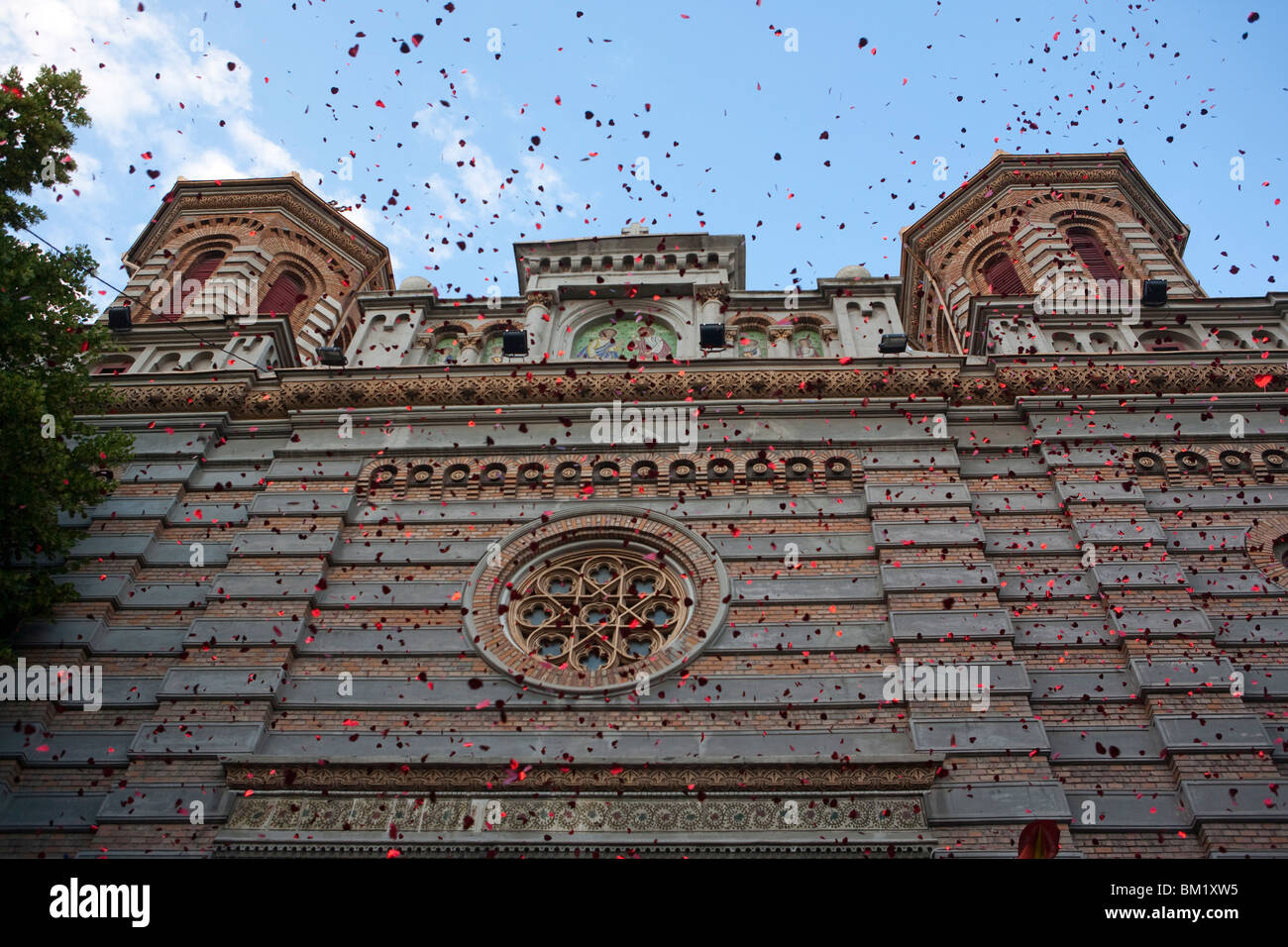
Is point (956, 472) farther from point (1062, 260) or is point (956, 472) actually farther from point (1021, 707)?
point (1062, 260)

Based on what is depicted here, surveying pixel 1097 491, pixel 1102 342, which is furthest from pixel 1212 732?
pixel 1102 342

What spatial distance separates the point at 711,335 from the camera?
17.6 m

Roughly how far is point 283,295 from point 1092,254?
670 inches

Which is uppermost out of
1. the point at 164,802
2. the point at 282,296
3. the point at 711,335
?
the point at 282,296

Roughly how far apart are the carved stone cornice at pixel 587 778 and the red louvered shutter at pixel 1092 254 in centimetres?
1398

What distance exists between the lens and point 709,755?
11344mm

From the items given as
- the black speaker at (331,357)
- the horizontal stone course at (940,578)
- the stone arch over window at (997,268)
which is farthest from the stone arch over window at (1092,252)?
the black speaker at (331,357)

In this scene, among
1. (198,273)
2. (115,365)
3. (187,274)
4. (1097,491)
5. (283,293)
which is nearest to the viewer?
(1097,491)

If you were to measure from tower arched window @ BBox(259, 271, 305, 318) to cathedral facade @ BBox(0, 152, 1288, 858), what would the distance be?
11.9ft

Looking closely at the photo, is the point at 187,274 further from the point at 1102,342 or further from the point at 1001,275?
the point at 1102,342

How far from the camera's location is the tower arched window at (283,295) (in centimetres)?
2256

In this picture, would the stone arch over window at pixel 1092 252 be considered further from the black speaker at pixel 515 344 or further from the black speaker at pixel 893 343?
the black speaker at pixel 515 344
